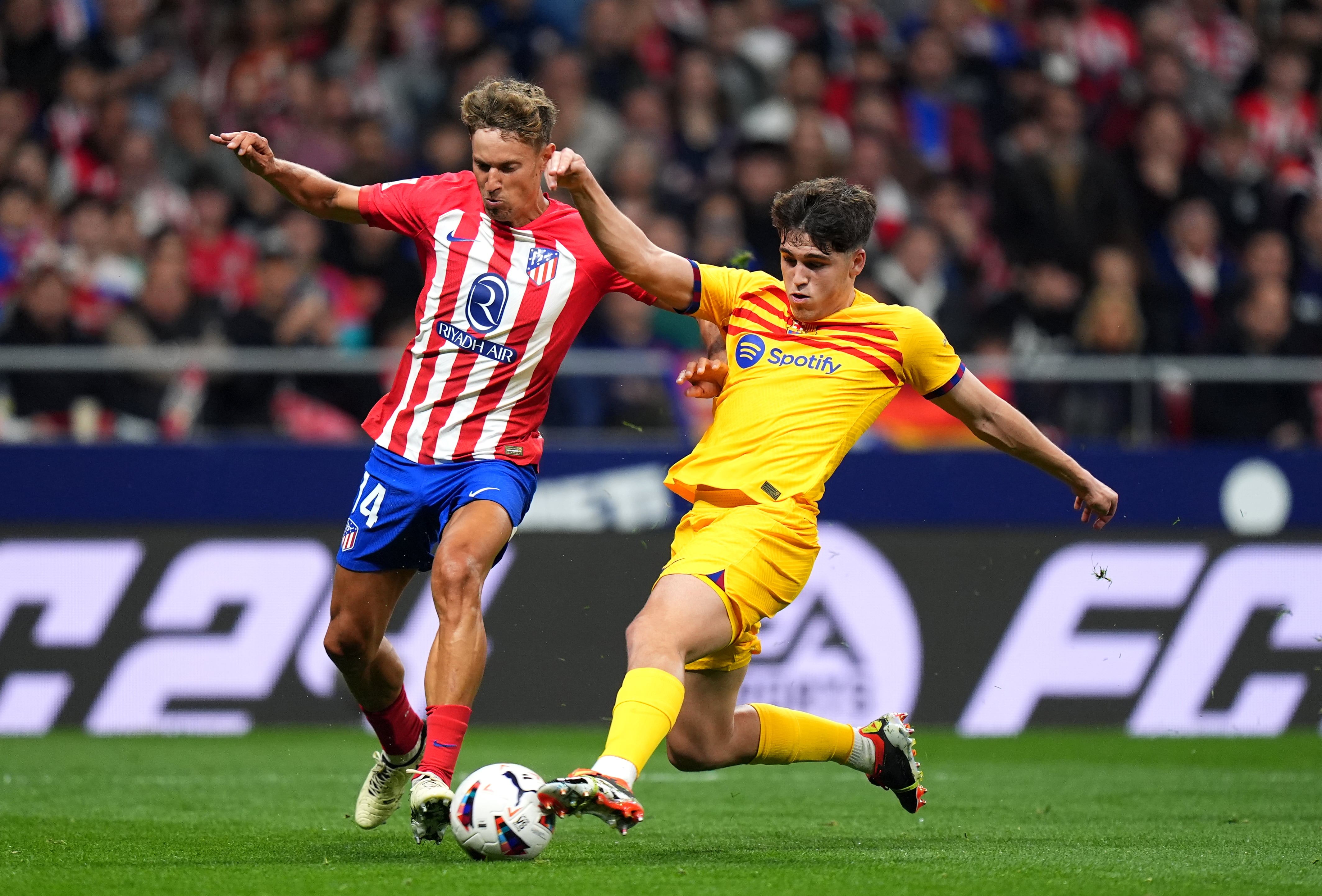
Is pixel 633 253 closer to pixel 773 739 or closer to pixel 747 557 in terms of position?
pixel 747 557

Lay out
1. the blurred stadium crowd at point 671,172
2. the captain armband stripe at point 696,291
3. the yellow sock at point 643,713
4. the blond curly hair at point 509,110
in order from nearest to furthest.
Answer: the yellow sock at point 643,713 → the captain armband stripe at point 696,291 → the blond curly hair at point 509,110 → the blurred stadium crowd at point 671,172

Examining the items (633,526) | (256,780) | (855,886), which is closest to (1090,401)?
(633,526)

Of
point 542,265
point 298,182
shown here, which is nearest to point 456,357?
point 542,265

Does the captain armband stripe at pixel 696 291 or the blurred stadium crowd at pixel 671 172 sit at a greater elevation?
the captain armband stripe at pixel 696 291

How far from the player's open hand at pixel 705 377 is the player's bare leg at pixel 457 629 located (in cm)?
79

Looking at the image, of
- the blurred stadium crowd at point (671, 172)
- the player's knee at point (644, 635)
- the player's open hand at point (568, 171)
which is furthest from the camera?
the blurred stadium crowd at point (671, 172)

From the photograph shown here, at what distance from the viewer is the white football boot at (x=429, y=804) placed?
5.42 m

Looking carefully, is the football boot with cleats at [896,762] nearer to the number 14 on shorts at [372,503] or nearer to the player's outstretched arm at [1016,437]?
the player's outstretched arm at [1016,437]

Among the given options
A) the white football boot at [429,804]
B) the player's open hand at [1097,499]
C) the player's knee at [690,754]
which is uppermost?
the player's open hand at [1097,499]

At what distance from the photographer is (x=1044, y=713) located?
1089 centimetres

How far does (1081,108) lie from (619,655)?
6.68 m

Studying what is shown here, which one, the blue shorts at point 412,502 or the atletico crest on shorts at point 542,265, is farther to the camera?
the atletico crest on shorts at point 542,265

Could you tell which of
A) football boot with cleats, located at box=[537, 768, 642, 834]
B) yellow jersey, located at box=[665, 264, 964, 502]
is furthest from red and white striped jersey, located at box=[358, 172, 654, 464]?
football boot with cleats, located at box=[537, 768, 642, 834]

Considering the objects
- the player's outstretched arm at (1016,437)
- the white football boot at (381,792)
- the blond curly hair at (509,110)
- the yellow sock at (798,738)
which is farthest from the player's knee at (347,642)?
the player's outstretched arm at (1016,437)
